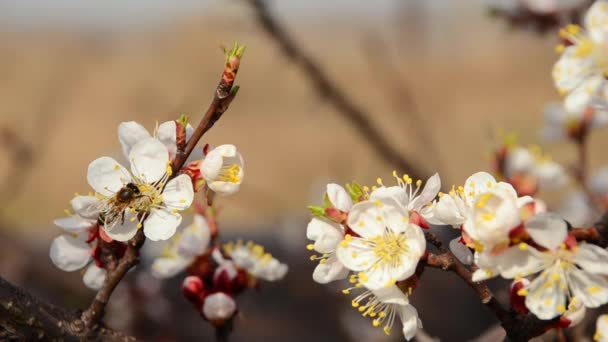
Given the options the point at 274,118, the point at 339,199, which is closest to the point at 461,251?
the point at 339,199

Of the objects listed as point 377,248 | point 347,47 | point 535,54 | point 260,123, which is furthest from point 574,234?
point 347,47

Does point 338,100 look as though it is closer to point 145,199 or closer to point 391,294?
point 145,199

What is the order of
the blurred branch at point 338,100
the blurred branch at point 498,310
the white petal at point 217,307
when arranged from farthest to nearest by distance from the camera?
the blurred branch at point 338,100 → the white petal at point 217,307 → the blurred branch at point 498,310

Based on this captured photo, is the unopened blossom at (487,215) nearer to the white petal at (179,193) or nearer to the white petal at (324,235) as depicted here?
the white petal at (324,235)

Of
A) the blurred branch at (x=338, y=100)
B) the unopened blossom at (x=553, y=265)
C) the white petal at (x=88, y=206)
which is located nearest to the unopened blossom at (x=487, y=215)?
the unopened blossom at (x=553, y=265)

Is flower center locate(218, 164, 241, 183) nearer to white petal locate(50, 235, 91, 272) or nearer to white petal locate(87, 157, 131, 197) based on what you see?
white petal locate(87, 157, 131, 197)

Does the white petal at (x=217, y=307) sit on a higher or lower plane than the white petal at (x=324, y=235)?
lower
